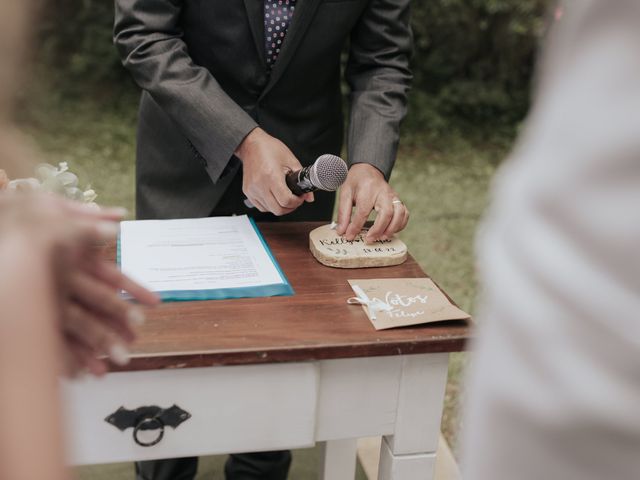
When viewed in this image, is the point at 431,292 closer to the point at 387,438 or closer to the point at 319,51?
the point at 387,438

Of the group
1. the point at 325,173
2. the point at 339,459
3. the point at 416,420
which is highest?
the point at 325,173

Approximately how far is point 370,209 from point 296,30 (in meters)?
0.55

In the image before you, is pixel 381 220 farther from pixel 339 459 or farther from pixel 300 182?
pixel 339 459

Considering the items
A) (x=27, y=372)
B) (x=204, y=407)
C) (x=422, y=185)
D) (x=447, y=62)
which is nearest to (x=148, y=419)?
(x=204, y=407)

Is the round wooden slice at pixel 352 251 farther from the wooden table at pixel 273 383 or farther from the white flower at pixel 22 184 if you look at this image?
the white flower at pixel 22 184

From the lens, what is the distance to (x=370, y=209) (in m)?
1.82

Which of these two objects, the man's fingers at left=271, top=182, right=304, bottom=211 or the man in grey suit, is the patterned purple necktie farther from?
the man's fingers at left=271, top=182, right=304, bottom=211

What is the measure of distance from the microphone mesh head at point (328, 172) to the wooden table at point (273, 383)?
25cm

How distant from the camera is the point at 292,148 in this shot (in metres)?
2.23

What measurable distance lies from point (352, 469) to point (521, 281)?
138 centimetres

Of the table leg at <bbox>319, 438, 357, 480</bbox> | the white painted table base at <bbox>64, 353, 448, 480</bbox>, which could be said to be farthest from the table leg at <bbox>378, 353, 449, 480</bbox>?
the table leg at <bbox>319, 438, 357, 480</bbox>

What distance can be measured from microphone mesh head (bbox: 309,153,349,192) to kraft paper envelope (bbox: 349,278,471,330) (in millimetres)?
214

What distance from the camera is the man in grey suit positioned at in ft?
6.07

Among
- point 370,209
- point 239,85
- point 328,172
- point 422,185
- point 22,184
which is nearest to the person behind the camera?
point 22,184
